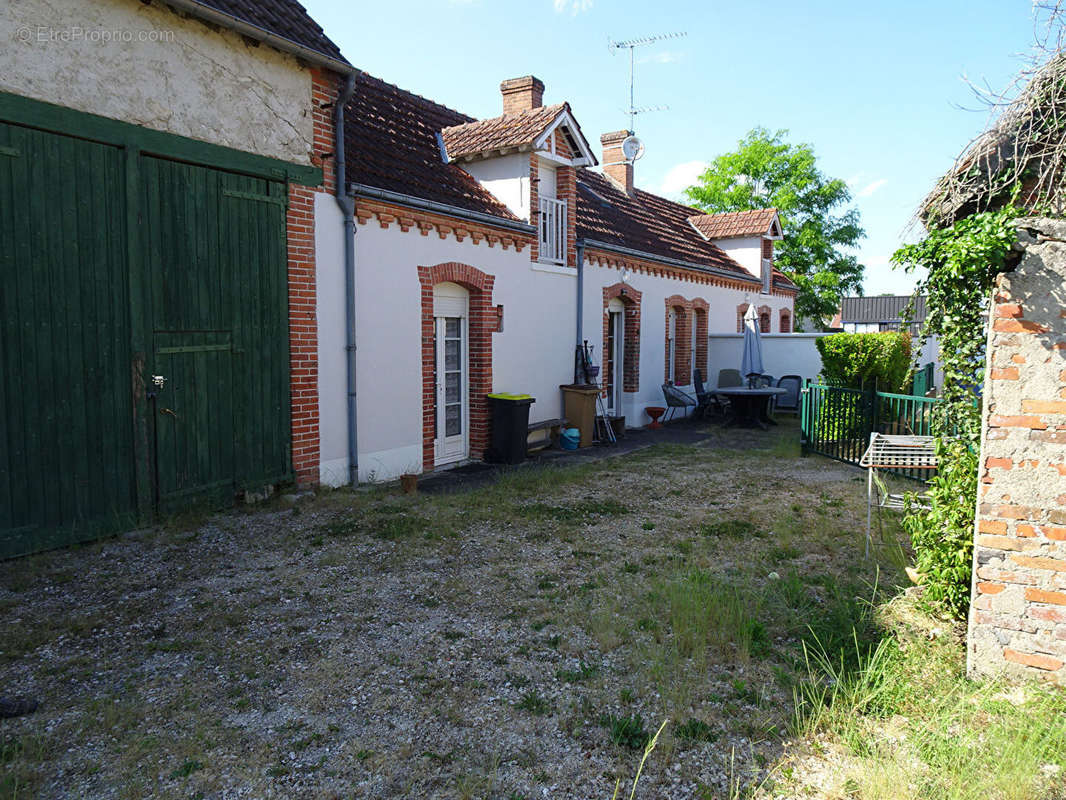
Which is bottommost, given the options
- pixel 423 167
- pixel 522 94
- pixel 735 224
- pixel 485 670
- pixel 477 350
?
pixel 485 670

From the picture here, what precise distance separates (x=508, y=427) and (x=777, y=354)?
10.0 m

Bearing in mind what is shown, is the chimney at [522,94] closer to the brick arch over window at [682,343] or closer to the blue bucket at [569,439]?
the brick arch over window at [682,343]

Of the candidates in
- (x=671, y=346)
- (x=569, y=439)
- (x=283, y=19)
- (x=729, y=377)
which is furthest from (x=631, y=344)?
(x=283, y=19)

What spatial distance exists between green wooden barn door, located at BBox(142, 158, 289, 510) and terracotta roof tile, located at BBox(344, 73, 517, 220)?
1.62 meters

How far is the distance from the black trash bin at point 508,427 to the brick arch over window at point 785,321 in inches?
588

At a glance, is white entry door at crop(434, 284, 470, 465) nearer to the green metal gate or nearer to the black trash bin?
the black trash bin

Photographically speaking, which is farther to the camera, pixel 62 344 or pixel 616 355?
pixel 616 355

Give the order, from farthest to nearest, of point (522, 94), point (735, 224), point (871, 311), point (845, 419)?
point (871, 311)
point (735, 224)
point (522, 94)
point (845, 419)

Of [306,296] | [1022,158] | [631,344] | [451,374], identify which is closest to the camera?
[1022,158]

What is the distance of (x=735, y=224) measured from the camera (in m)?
20.7

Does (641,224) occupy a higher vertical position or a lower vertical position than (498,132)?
lower

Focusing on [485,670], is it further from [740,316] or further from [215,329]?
[740,316]

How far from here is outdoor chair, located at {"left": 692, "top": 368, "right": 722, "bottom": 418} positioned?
1642cm

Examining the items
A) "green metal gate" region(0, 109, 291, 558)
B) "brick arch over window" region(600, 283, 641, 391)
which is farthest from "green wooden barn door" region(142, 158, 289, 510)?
"brick arch over window" region(600, 283, 641, 391)
